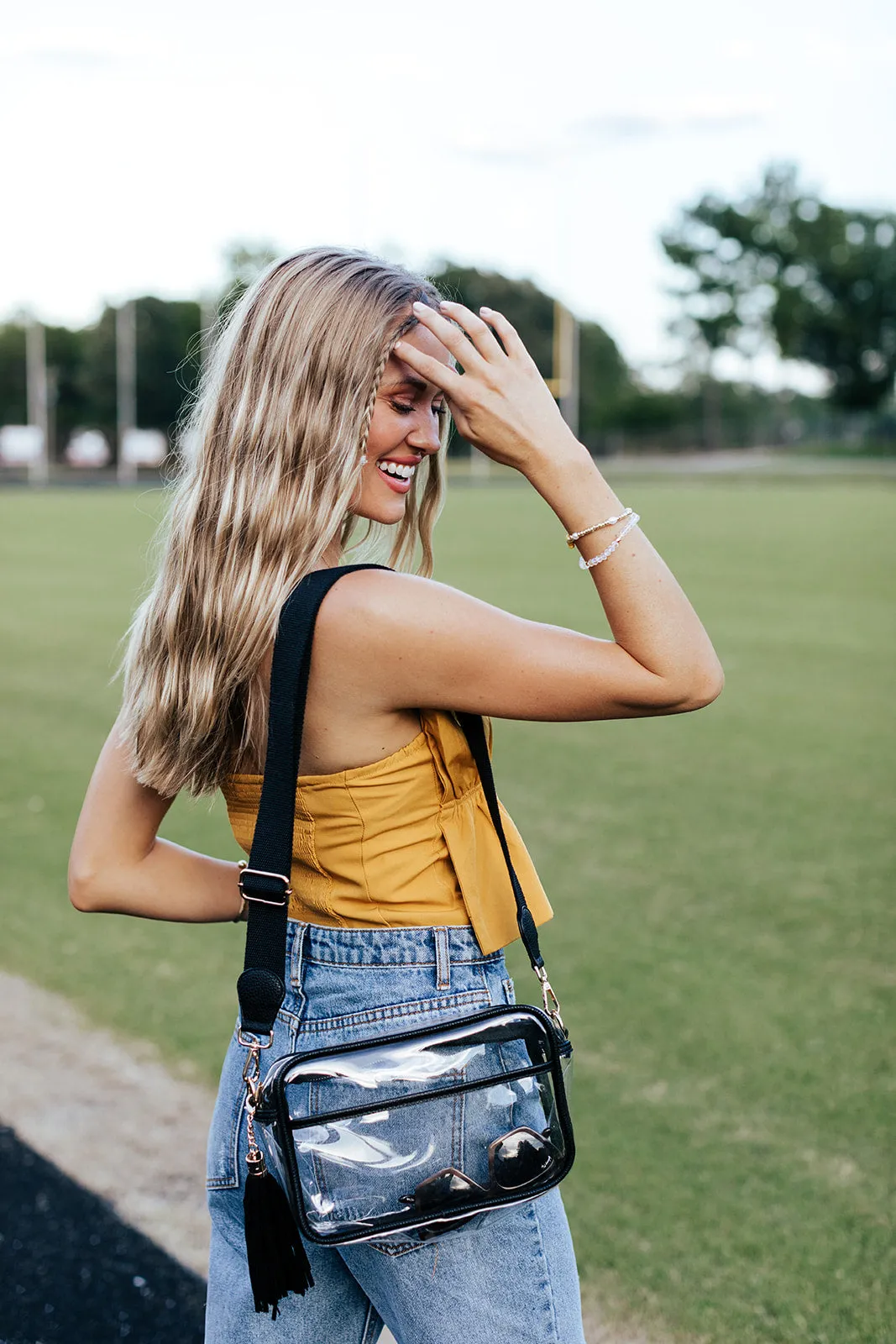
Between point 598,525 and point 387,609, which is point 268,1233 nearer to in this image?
point 387,609

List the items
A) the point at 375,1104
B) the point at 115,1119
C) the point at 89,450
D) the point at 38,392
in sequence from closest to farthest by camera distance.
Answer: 1. the point at 375,1104
2. the point at 115,1119
3. the point at 38,392
4. the point at 89,450

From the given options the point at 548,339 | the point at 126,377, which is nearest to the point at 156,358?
the point at 126,377

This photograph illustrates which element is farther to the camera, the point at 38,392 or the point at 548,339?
the point at 548,339

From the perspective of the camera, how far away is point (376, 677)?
158cm

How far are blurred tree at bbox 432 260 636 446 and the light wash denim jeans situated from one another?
235ft

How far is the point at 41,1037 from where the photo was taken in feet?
14.1

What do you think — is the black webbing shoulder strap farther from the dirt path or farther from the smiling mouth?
the dirt path

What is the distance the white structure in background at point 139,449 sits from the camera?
65500 mm

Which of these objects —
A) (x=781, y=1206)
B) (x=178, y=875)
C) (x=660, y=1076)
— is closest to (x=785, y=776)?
A: (x=660, y=1076)

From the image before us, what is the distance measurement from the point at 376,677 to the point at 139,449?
68.0 m

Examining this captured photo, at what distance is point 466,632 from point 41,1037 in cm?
326

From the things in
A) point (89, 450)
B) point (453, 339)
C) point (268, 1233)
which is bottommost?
point (89, 450)

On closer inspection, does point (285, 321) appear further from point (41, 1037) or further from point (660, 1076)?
point (41, 1037)

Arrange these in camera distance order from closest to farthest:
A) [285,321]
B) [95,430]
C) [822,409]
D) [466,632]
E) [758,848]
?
[466,632] < [285,321] < [758,848] < [95,430] < [822,409]
